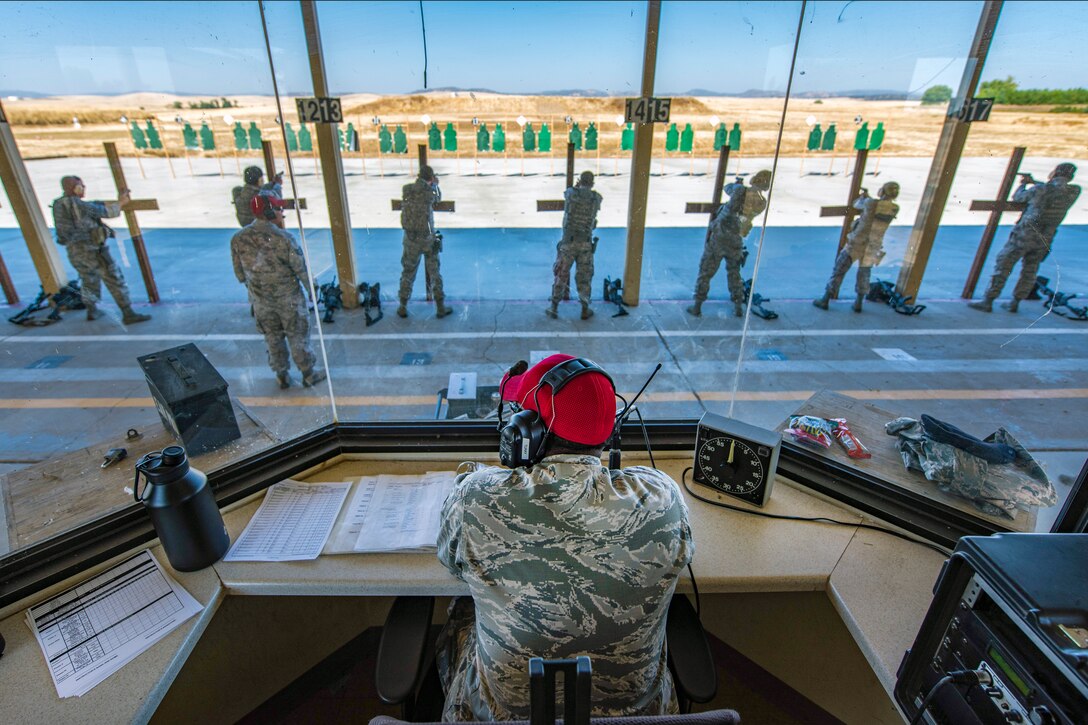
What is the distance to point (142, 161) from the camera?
3953 mm

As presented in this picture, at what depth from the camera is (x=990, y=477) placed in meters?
1.25

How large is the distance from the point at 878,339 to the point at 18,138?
4.24 meters

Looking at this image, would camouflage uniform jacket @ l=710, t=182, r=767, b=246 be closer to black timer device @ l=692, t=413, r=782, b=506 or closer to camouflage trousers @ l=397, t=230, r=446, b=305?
camouflage trousers @ l=397, t=230, r=446, b=305

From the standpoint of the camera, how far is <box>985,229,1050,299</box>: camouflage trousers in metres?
2.13

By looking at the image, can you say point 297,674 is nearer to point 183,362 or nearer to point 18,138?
point 183,362

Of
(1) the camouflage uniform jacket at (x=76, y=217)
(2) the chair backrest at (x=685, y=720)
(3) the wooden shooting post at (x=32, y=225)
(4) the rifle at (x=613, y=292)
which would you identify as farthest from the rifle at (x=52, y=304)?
(4) the rifle at (x=613, y=292)

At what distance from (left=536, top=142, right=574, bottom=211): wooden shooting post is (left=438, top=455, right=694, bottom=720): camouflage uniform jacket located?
12.8 feet

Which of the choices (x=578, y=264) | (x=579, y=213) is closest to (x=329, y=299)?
(x=578, y=264)

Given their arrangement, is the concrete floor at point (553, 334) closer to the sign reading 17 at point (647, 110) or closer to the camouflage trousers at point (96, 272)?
the camouflage trousers at point (96, 272)

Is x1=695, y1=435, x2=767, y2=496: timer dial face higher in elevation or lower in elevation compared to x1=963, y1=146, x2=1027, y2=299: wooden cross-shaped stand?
lower

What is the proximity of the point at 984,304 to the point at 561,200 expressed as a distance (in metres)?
3.02

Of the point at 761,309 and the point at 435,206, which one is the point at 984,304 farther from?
the point at 435,206

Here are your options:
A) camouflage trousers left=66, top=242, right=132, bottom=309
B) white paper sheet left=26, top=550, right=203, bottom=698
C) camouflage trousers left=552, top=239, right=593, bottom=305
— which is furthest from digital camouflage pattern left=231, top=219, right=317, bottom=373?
white paper sheet left=26, top=550, right=203, bottom=698

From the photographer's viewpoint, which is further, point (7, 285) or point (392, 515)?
point (7, 285)
